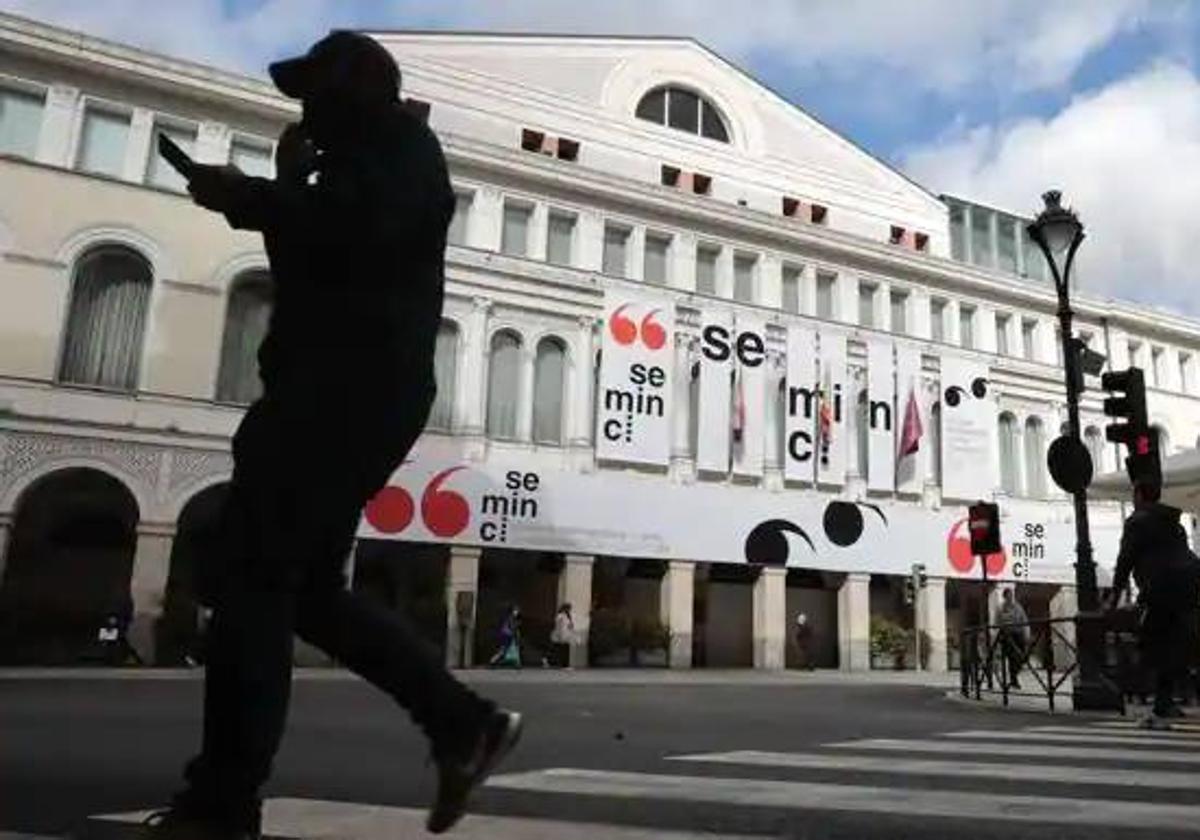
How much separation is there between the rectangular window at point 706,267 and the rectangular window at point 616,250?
2441mm

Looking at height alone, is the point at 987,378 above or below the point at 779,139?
below

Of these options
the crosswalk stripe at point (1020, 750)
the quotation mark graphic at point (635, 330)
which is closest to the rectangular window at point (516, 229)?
the quotation mark graphic at point (635, 330)

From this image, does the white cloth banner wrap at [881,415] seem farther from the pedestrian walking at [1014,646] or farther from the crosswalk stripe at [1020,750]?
the crosswalk stripe at [1020,750]

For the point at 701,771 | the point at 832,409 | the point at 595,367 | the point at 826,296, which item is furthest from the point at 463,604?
the point at 701,771

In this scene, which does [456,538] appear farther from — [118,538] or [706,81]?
[706,81]

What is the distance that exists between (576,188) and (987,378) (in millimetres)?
15628

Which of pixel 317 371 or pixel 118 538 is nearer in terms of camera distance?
pixel 317 371

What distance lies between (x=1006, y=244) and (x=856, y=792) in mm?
41777

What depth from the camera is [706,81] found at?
37.2m

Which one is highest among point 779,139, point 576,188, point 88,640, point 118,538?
point 779,139

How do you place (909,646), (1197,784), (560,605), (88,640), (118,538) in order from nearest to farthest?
(1197,784) → (88,640) → (118,538) → (560,605) → (909,646)

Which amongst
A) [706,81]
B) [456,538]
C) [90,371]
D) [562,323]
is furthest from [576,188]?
[90,371]

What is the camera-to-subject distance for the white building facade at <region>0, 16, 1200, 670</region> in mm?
24219

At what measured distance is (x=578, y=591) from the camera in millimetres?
27859
